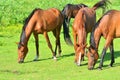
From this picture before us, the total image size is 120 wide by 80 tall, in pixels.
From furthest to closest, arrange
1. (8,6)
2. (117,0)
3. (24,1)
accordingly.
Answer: (117,0)
(24,1)
(8,6)

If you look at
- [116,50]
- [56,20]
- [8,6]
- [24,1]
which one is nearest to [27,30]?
[56,20]

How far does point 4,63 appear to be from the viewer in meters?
14.4

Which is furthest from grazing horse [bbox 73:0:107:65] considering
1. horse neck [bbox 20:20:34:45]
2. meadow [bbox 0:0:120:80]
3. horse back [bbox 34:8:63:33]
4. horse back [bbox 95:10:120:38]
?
horse neck [bbox 20:20:34:45]

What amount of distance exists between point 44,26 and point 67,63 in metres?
1.74

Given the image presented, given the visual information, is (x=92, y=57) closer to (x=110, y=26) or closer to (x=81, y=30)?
(x=110, y=26)

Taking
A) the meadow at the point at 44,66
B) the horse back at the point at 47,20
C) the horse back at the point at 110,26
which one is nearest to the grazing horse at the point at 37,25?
the horse back at the point at 47,20

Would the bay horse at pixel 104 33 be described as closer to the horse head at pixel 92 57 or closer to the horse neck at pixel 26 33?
the horse head at pixel 92 57

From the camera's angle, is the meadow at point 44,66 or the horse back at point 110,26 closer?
the meadow at point 44,66

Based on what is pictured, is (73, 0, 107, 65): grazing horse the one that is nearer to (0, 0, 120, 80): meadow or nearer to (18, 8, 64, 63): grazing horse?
(0, 0, 120, 80): meadow

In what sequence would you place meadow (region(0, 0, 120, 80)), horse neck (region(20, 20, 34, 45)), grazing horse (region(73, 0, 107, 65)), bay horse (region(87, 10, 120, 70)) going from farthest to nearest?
horse neck (region(20, 20, 34, 45)) < grazing horse (region(73, 0, 107, 65)) < bay horse (region(87, 10, 120, 70)) < meadow (region(0, 0, 120, 80))

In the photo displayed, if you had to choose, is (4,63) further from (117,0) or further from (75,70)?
(117,0)

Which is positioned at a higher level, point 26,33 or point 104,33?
point 104,33

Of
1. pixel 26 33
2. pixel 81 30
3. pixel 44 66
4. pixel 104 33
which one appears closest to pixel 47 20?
pixel 26 33

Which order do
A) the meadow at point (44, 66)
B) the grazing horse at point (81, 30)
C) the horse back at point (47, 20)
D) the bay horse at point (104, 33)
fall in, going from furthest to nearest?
the horse back at point (47, 20)
the grazing horse at point (81, 30)
the bay horse at point (104, 33)
the meadow at point (44, 66)
